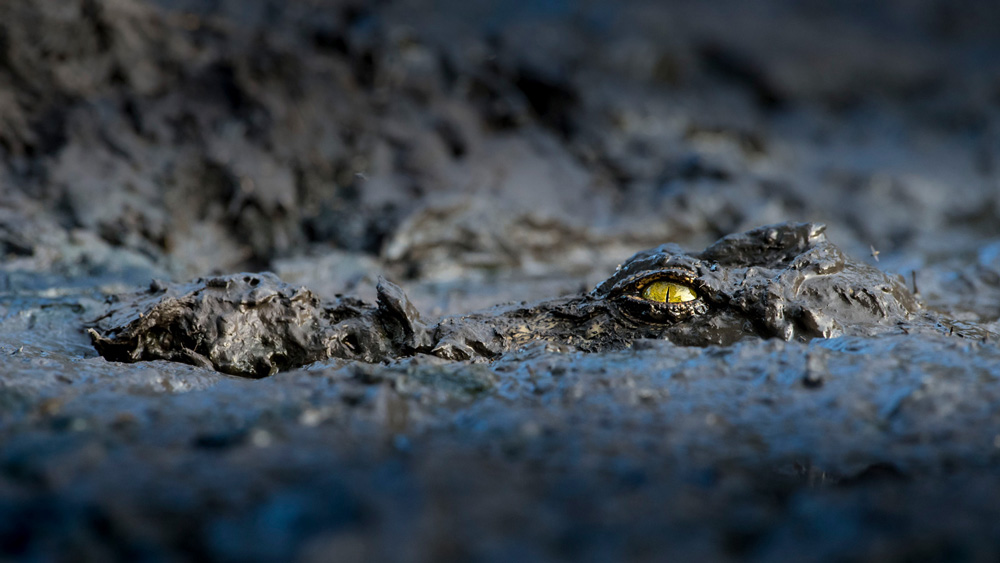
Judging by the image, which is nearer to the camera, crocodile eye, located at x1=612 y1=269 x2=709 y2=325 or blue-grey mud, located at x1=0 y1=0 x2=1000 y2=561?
blue-grey mud, located at x1=0 y1=0 x2=1000 y2=561

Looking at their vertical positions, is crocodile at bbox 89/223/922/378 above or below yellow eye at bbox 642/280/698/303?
below

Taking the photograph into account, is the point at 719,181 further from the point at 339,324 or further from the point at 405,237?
the point at 339,324

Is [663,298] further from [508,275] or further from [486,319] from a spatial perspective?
[508,275]

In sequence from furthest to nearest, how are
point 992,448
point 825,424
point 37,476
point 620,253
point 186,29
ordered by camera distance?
1. point 620,253
2. point 186,29
3. point 825,424
4. point 992,448
5. point 37,476

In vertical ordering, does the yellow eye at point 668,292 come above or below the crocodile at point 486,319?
above

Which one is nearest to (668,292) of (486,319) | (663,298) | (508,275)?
(663,298)

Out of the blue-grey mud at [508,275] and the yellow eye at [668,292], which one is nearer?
the blue-grey mud at [508,275]

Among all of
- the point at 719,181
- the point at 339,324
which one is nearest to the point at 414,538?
the point at 339,324
